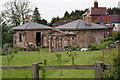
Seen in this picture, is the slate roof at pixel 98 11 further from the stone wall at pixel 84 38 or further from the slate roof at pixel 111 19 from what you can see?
the stone wall at pixel 84 38

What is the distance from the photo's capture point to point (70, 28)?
2583 cm

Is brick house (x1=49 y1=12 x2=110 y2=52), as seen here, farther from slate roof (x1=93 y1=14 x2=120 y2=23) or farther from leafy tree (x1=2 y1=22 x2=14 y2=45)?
slate roof (x1=93 y1=14 x2=120 y2=23)

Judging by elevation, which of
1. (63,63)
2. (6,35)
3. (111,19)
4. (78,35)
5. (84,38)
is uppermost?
(111,19)

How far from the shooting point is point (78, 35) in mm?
25500

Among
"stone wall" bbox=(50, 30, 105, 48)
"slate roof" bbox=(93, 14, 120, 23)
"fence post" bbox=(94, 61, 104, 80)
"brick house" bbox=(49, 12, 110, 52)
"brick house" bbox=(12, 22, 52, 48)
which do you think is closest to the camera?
"fence post" bbox=(94, 61, 104, 80)

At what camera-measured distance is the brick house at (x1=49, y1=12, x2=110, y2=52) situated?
80.5 ft

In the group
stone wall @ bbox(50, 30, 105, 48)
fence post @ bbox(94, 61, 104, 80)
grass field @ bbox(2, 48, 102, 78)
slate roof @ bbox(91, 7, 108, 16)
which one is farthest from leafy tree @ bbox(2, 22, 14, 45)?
slate roof @ bbox(91, 7, 108, 16)

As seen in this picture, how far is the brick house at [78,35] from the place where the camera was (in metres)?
24.5

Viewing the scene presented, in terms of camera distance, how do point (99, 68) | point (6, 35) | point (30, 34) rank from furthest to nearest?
point (6, 35)
point (30, 34)
point (99, 68)

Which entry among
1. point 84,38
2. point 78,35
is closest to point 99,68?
point 78,35

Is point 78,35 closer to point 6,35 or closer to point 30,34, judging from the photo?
point 30,34

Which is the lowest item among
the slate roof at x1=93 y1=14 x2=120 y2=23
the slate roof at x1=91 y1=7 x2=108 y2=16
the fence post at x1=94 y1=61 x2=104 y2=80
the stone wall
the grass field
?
the grass field

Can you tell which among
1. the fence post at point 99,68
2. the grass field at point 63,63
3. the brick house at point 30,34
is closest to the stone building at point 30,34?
the brick house at point 30,34

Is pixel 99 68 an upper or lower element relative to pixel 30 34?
lower
